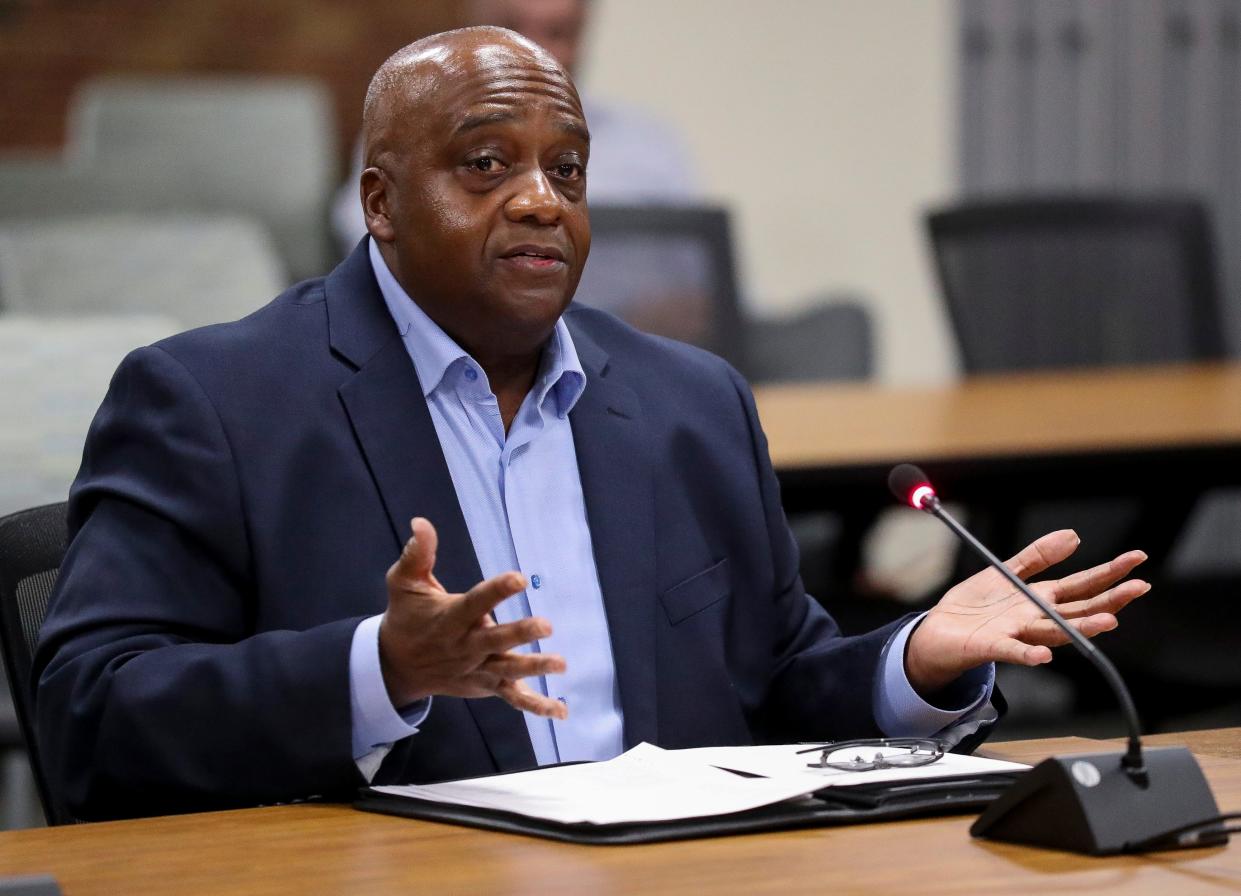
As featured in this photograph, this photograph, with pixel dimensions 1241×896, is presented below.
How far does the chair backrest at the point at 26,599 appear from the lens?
59.2 inches

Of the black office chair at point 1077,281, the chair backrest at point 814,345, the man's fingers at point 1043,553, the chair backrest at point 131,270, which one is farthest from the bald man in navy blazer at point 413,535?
the chair backrest at point 814,345

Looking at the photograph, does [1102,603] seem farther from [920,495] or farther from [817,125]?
[817,125]

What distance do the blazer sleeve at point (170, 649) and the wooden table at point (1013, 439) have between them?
1.31 metres

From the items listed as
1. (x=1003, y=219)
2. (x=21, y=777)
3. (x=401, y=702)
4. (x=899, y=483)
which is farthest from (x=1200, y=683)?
(x=21, y=777)

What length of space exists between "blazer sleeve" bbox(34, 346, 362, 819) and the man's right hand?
0.10 m

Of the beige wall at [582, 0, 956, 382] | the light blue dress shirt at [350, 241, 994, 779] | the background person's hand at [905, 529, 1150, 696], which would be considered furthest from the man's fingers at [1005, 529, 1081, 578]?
the beige wall at [582, 0, 956, 382]

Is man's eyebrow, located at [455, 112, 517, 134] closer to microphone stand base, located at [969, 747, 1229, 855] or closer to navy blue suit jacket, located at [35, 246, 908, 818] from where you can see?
navy blue suit jacket, located at [35, 246, 908, 818]

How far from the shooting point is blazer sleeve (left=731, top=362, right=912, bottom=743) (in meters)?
1.59

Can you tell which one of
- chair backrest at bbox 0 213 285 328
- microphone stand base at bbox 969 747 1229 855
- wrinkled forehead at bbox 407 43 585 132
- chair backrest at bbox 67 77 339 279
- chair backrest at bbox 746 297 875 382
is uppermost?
chair backrest at bbox 67 77 339 279

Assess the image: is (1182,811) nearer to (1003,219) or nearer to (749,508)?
(749,508)

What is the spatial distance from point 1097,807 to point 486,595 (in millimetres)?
386

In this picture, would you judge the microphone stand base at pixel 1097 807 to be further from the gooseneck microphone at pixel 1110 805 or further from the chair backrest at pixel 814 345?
the chair backrest at pixel 814 345

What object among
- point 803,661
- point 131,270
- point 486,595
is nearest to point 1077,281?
point 131,270

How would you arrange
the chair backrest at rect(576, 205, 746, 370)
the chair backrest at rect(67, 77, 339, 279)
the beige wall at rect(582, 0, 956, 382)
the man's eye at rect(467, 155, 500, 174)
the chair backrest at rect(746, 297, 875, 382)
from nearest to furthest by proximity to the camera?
the man's eye at rect(467, 155, 500, 174), the chair backrest at rect(576, 205, 746, 370), the chair backrest at rect(746, 297, 875, 382), the chair backrest at rect(67, 77, 339, 279), the beige wall at rect(582, 0, 956, 382)
